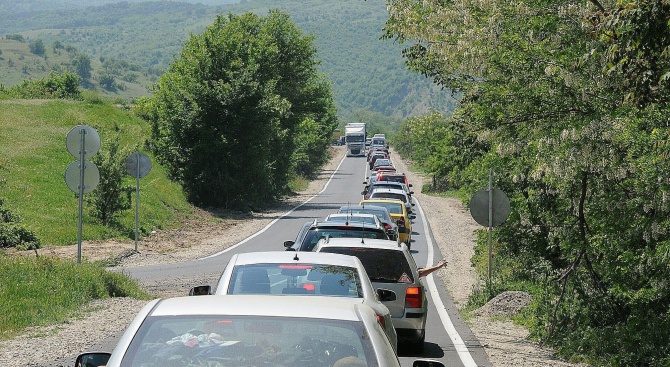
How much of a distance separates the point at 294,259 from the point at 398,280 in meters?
3.30

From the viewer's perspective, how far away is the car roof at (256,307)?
5004 millimetres

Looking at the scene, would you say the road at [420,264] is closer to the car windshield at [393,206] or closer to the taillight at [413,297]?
the taillight at [413,297]

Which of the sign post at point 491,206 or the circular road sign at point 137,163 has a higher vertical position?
the circular road sign at point 137,163

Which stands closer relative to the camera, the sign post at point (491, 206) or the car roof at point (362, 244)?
the car roof at point (362, 244)

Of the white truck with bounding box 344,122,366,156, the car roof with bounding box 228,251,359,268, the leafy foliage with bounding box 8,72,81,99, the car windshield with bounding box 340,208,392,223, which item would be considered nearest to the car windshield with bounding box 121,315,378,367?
the car roof with bounding box 228,251,359,268

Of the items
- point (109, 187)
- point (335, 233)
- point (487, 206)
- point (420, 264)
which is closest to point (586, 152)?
point (335, 233)

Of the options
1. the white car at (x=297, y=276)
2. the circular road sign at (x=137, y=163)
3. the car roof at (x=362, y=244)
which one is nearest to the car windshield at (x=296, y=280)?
the white car at (x=297, y=276)

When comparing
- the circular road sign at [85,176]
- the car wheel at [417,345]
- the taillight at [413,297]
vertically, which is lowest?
the car wheel at [417,345]

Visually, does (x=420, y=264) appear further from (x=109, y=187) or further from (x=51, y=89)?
(x=51, y=89)

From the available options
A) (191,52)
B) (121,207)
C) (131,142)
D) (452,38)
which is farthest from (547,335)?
(131,142)

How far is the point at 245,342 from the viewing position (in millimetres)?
4816

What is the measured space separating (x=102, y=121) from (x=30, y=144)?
10260 millimetres

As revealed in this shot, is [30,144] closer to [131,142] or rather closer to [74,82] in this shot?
[131,142]

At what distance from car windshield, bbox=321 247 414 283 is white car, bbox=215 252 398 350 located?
2.93 m
